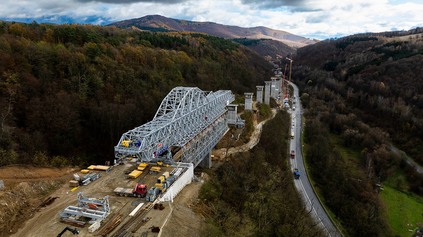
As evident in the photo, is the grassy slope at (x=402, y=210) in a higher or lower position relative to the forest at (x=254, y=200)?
lower

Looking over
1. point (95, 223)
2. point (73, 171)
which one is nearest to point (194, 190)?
point (95, 223)

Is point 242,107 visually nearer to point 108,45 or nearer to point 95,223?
point 108,45

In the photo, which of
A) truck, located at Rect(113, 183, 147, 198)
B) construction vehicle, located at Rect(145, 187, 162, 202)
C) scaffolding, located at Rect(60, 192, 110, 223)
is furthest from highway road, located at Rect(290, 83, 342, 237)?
scaffolding, located at Rect(60, 192, 110, 223)

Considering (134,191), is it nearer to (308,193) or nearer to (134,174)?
(134,174)

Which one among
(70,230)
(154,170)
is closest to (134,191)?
(154,170)

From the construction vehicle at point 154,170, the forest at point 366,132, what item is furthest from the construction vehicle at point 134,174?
the forest at point 366,132

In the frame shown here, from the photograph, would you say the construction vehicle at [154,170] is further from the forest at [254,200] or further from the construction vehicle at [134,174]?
the forest at [254,200]

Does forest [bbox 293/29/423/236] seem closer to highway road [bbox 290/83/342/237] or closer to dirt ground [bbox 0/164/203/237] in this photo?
highway road [bbox 290/83/342/237]
